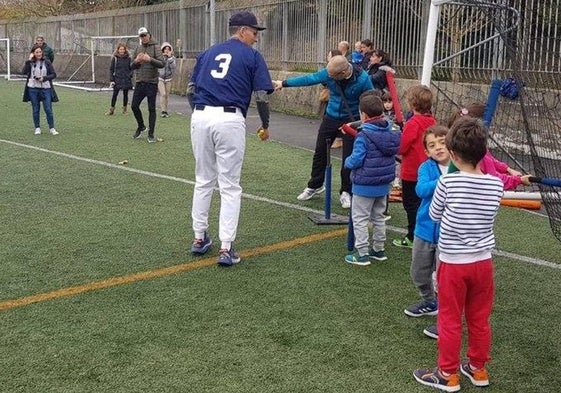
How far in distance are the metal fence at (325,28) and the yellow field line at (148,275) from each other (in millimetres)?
2595

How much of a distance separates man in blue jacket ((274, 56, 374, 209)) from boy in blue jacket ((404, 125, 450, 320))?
2.53 metres

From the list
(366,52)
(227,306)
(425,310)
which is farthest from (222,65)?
(366,52)

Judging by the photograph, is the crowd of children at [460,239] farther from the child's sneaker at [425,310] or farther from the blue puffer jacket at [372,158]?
the blue puffer jacket at [372,158]

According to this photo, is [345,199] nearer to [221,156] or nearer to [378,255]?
[378,255]

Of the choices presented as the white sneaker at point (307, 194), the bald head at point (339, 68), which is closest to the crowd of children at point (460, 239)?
the bald head at point (339, 68)

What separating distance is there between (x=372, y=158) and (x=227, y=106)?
1.26 meters

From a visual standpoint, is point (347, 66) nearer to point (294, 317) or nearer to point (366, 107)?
point (366, 107)

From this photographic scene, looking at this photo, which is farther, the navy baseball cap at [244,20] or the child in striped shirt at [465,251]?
the navy baseball cap at [244,20]

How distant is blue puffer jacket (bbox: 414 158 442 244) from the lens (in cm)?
452

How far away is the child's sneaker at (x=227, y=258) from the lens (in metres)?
6.07

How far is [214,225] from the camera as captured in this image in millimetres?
7520

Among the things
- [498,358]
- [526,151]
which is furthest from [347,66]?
[498,358]

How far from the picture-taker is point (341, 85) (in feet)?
24.8

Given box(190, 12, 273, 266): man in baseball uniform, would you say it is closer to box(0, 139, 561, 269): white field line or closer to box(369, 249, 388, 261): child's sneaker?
box(369, 249, 388, 261): child's sneaker
